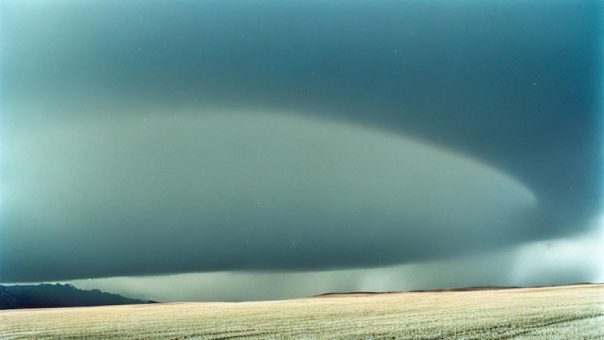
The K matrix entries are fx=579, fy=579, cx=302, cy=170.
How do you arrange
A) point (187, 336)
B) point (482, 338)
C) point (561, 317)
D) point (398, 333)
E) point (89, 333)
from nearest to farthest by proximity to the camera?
point (482, 338) → point (398, 333) → point (187, 336) → point (561, 317) → point (89, 333)

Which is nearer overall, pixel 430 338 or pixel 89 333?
pixel 430 338

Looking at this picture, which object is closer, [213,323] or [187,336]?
[187,336]

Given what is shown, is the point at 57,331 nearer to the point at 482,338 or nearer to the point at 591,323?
the point at 482,338

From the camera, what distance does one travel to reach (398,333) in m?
19.7

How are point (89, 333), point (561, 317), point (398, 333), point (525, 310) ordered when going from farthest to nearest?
point (525, 310)
point (89, 333)
point (561, 317)
point (398, 333)

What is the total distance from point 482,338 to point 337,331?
5.72 metres

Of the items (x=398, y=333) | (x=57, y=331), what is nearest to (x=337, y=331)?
(x=398, y=333)

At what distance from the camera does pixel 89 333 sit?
79.8 ft

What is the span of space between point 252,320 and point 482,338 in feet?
44.5

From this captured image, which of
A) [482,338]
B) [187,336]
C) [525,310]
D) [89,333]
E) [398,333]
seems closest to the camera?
[482,338]

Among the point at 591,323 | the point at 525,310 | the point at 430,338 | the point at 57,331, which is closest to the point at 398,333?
the point at 430,338

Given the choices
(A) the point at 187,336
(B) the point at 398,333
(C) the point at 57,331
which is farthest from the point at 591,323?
(C) the point at 57,331

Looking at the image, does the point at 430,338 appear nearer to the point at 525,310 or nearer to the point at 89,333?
the point at 525,310

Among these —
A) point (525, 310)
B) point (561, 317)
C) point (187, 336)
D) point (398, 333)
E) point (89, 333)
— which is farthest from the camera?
point (525, 310)
